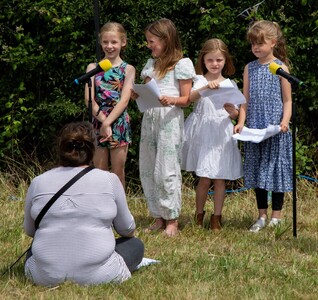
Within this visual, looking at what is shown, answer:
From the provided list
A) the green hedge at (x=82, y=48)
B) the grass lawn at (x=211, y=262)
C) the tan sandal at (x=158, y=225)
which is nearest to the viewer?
the grass lawn at (x=211, y=262)

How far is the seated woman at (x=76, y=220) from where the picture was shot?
16.1ft

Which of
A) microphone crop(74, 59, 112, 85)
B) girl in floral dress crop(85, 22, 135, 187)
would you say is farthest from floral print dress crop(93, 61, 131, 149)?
microphone crop(74, 59, 112, 85)

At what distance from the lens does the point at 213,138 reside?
6.82 meters

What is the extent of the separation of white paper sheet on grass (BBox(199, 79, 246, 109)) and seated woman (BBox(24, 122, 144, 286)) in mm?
1788

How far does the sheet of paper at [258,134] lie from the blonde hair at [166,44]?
768 millimetres

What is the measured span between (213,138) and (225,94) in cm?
41

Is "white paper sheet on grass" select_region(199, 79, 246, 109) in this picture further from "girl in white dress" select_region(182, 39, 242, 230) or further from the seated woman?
the seated woman

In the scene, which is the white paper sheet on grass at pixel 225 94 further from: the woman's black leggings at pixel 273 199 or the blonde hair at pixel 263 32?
the woman's black leggings at pixel 273 199

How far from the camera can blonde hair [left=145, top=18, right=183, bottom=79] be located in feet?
21.7

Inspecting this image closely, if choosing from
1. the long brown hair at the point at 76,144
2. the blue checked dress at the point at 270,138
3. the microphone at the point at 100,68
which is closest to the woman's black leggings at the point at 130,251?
the long brown hair at the point at 76,144

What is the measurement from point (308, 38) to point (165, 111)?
2494mm

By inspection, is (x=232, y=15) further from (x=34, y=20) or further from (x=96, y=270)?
(x=96, y=270)

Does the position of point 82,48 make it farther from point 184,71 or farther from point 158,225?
point 158,225

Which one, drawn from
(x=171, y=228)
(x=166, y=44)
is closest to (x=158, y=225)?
(x=171, y=228)
